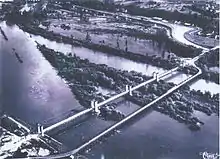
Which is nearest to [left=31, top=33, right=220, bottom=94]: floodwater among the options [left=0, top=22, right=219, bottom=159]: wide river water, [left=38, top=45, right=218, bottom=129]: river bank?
[left=0, top=22, right=219, bottom=159]: wide river water

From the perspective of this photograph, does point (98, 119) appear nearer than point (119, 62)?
Yes

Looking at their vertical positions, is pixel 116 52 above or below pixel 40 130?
above

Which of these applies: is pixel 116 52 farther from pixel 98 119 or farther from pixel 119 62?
pixel 98 119

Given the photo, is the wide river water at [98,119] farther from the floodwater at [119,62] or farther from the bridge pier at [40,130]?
the bridge pier at [40,130]

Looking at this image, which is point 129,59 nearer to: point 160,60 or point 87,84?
point 160,60

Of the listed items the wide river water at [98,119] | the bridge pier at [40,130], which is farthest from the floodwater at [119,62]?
the bridge pier at [40,130]

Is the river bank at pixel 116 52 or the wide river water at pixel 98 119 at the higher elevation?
the river bank at pixel 116 52

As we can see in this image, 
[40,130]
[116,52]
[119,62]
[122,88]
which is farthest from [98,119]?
[116,52]

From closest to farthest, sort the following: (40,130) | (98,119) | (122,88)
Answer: (40,130), (98,119), (122,88)

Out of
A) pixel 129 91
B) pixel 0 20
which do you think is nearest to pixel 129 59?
pixel 129 91
